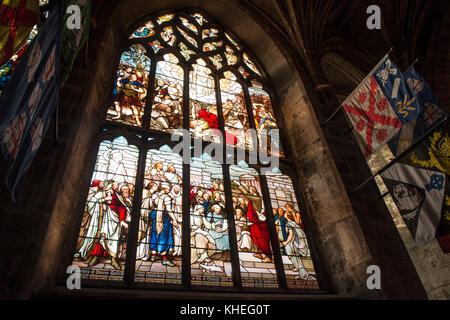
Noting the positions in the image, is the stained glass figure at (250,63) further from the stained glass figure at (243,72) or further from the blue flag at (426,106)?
the blue flag at (426,106)

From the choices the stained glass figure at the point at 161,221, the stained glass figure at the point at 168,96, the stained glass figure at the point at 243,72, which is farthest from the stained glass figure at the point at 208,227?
the stained glass figure at the point at 243,72

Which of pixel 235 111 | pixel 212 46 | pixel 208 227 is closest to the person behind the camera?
pixel 208 227

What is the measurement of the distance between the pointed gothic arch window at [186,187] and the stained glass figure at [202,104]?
0.02 meters

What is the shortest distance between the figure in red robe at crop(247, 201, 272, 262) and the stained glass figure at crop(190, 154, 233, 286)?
0.39 m

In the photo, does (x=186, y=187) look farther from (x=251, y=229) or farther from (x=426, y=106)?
(x=426, y=106)

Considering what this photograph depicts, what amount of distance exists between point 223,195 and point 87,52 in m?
2.68

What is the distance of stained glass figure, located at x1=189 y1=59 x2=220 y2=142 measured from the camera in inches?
199

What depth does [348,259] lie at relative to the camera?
420cm

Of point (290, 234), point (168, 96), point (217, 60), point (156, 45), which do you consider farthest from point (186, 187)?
point (217, 60)

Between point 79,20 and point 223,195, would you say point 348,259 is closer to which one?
point 223,195

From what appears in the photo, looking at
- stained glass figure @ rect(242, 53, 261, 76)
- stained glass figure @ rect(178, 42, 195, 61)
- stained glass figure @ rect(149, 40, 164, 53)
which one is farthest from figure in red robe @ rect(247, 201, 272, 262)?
stained glass figure @ rect(242, 53, 261, 76)

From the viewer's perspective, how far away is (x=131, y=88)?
16.4 ft

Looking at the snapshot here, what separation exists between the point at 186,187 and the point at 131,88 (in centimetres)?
196

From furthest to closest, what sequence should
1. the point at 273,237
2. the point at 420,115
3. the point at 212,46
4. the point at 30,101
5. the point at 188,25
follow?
the point at 188,25, the point at 212,46, the point at 273,237, the point at 420,115, the point at 30,101
